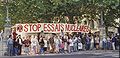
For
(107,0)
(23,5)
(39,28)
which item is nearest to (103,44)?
(107,0)

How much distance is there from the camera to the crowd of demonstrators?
27.2 meters

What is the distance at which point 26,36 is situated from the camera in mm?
29484

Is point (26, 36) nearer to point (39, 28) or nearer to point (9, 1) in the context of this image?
point (39, 28)

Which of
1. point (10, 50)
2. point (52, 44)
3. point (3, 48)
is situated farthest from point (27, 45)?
point (52, 44)

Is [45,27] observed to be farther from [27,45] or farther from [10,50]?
[10,50]

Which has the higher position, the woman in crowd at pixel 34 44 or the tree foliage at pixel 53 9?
the tree foliage at pixel 53 9

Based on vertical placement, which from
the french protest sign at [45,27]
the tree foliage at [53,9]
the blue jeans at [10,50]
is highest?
the tree foliage at [53,9]

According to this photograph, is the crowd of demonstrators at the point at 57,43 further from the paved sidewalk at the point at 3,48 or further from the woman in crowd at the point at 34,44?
the paved sidewalk at the point at 3,48

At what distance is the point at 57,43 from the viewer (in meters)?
28.2

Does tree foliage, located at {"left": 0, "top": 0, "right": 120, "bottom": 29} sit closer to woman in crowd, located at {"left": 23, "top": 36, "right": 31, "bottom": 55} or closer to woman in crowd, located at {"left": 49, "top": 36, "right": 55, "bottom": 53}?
woman in crowd, located at {"left": 49, "top": 36, "right": 55, "bottom": 53}

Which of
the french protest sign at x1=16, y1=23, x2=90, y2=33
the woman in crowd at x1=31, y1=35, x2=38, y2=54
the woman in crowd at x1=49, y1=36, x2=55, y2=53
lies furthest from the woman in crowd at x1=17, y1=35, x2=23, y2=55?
the woman in crowd at x1=49, y1=36, x2=55, y2=53

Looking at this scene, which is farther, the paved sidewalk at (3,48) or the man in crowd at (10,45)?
the paved sidewalk at (3,48)

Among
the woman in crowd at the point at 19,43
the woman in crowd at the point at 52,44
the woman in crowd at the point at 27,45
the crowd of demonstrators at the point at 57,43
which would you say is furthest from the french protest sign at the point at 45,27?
the woman in crowd at the point at 19,43

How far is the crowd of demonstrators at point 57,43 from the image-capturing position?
27250mm
